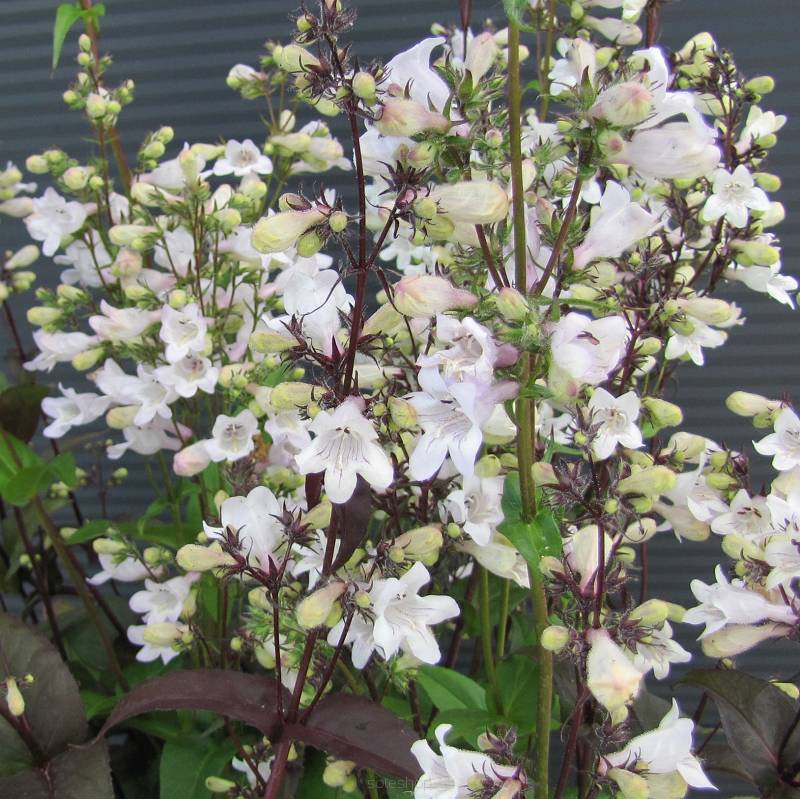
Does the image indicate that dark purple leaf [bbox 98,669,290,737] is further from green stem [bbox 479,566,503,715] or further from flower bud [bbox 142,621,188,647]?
green stem [bbox 479,566,503,715]

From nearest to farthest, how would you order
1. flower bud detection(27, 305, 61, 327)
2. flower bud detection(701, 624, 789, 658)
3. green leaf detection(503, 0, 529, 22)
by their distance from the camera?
green leaf detection(503, 0, 529, 22) → flower bud detection(701, 624, 789, 658) → flower bud detection(27, 305, 61, 327)

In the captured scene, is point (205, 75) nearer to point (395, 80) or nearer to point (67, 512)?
point (67, 512)

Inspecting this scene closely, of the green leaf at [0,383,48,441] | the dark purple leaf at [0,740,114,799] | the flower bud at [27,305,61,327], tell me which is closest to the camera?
the dark purple leaf at [0,740,114,799]

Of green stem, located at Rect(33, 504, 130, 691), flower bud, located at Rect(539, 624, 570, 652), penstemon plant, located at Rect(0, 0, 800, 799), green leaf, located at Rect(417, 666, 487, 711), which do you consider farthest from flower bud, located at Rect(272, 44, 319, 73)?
green stem, located at Rect(33, 504, 130, 691)

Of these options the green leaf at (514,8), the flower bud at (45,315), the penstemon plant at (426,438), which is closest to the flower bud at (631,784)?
the penstemon plant at (426,438)

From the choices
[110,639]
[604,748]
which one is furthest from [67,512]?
[604,748]
